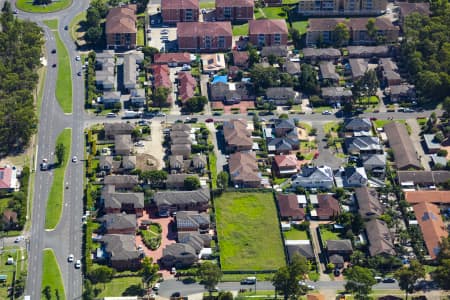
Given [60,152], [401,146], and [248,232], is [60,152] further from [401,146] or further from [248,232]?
[401,146]

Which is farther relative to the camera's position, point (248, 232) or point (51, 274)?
point (248, 232)

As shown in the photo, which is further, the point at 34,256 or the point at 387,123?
the point at 387,123

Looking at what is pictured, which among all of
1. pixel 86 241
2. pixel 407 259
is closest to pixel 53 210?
pixel 86 241

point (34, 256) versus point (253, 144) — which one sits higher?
point (253, 144)

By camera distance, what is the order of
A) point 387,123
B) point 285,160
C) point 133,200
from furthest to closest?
point 387,123 → point 285,160 → point 133,200

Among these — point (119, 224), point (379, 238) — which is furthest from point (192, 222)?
point (379, 238)

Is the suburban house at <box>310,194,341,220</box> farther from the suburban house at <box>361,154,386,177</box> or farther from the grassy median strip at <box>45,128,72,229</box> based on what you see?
the grassy median strip at <box>45,128,72,229</box>

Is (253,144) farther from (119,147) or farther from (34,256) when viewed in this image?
(34,256)
